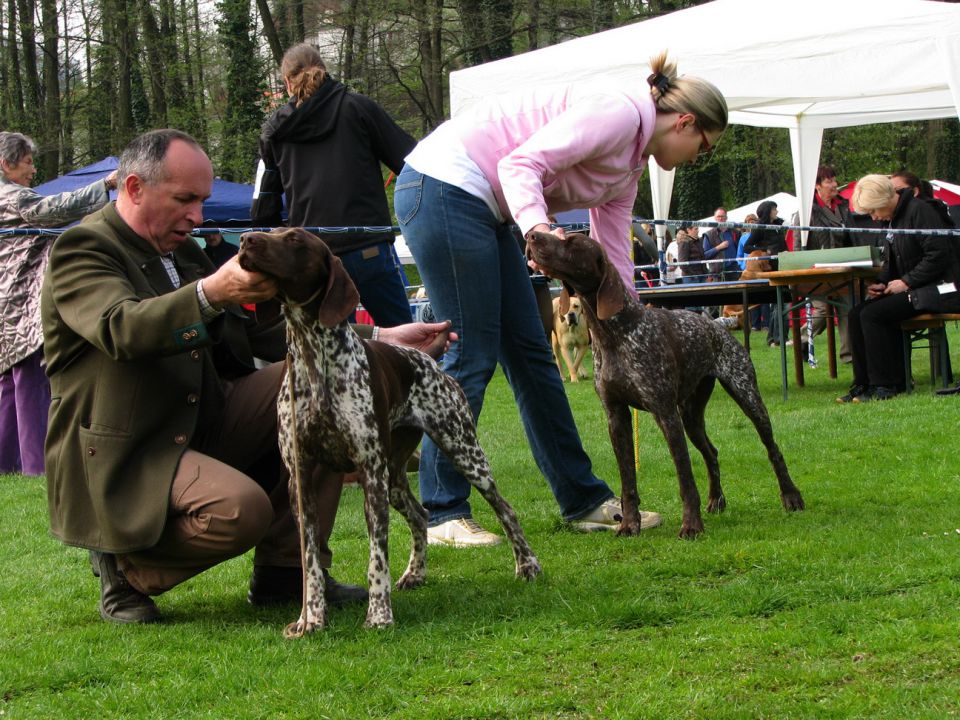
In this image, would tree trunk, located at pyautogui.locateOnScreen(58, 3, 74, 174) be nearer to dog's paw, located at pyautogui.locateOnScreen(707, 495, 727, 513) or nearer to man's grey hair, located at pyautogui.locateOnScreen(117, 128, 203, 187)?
dog's paw, located at pyautogui.locateOnScreen(707, 495, 727, 513)

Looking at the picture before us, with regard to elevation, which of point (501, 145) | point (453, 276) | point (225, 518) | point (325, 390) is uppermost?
point (501, 145)

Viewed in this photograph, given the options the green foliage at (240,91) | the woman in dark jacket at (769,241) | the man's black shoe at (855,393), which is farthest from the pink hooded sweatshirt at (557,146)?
the green foliage at (240,91)

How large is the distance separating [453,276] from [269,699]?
2073mm

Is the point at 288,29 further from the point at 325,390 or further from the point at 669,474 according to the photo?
the point at 325,390

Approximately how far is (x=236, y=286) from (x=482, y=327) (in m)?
1.58

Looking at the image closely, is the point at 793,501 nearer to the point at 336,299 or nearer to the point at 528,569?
the point at 528,569

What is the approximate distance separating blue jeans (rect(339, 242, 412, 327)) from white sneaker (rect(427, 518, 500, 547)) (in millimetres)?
1700

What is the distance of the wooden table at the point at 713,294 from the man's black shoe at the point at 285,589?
7660 mm

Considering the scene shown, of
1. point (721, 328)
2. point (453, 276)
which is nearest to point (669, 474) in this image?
point (721, 328)

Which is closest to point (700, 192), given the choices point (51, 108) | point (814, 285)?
point (51, 108)

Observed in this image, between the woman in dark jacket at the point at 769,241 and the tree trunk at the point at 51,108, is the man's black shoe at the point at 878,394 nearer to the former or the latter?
the woman in dark jacket at the point at 769,241

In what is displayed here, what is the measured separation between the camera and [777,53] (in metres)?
10.7

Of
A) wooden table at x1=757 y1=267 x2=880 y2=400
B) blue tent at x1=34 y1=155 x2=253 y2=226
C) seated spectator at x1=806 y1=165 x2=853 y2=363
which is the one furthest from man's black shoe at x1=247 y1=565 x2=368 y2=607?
seated spectator at x1=806 y1=165 x2=853 y2=363

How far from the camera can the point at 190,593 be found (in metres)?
4.47
